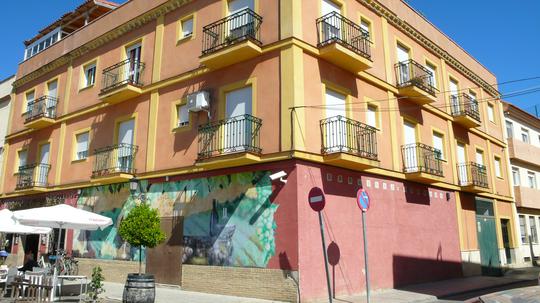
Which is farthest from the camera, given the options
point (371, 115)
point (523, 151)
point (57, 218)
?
point (523, 151)

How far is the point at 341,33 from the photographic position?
14.1 m

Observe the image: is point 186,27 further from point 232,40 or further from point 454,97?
point 454,97

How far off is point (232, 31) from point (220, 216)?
578cm

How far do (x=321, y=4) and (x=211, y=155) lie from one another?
586 cm

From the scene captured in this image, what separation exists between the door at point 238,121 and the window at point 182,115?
1894 millimetres

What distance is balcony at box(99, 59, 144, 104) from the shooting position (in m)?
16.9

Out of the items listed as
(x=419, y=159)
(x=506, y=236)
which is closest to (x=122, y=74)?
(x=419, y=159)

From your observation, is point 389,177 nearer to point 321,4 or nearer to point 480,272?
point 321,4

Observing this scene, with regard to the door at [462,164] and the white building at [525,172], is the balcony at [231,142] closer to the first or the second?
the door at [462,164]

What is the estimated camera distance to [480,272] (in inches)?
763

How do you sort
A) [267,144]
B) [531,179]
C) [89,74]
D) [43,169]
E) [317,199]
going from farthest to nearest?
1. [531,179]
2. [43,169]
3. [89,74]
4. [267,144]
5. [317,199]

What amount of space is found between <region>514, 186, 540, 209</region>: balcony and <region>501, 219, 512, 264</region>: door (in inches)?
83.5

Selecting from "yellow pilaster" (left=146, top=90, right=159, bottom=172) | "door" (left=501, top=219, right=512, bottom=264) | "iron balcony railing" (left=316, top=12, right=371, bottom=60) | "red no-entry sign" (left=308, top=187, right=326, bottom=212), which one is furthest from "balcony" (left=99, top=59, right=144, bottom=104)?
"door" (left=501, top=219, right=512, bottom=264)

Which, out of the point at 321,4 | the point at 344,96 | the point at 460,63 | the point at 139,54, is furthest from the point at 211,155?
the point at 460,63
